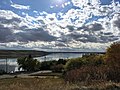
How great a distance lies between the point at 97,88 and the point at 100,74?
298 cm

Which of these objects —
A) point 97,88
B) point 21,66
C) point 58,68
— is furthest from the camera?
point 21,66

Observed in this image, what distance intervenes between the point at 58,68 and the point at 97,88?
82.1 metres

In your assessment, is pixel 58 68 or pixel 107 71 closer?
pixel 107 71

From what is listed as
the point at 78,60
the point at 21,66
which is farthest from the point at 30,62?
the point at 78,60

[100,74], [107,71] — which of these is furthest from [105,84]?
[107,71]

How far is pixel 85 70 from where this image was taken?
15773 mm

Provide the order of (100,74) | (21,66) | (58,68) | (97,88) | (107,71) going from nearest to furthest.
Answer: (97,88) < (100,74) < (107,71) < (58,68) < (21,66)

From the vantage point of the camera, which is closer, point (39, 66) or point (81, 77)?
point (81, 77)

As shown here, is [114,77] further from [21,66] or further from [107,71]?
[21,66]

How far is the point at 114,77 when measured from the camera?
15.3 m

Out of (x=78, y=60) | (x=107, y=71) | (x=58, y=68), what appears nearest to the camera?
(x=107, y=71)

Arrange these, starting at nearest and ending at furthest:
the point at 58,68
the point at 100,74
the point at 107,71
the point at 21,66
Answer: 1. the point at 100,74
2. the point at 107,71
3. the point at 58,68
4. the point at 21,66

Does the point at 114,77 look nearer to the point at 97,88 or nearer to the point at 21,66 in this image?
the point at 97,88

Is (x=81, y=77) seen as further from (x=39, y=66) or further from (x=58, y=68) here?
(x=39, y=66)
